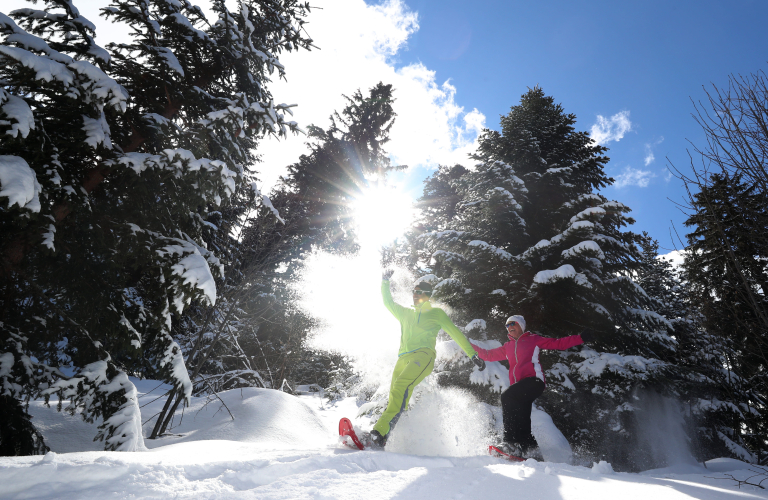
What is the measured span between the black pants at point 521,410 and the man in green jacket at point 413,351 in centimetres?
58

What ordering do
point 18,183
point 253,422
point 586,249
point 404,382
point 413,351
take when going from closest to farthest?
point 18,183 → point 404,382 → point 413,351 → point 253,422 → point 586,249

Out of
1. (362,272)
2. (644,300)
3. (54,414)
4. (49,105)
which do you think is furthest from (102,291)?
(644,300)

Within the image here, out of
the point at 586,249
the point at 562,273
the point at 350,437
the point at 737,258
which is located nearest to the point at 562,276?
the point at 562,273

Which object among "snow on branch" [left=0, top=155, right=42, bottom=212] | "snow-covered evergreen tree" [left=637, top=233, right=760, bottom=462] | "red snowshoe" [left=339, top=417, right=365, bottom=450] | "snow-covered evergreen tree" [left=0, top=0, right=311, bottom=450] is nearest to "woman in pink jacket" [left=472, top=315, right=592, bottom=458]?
"red snowshoe" [left=339, top=417, right=365, bottom=450]

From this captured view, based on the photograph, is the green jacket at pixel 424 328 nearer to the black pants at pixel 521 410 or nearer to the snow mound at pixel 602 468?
the black pants at pixel 521 410

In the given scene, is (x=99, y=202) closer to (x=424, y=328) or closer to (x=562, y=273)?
(x=424, y=328)

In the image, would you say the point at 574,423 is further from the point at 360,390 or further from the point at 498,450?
the point at 360,390

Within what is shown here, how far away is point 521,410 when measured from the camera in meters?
4.22

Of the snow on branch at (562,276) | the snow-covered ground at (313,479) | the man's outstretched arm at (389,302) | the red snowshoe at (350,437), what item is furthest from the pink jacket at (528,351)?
Answer: the red snowshoe at (350,437)

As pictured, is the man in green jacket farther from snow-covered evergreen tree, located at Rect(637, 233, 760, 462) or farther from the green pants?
snow-covered evergreen tree, located at Rect(637, 233, 760, 462)

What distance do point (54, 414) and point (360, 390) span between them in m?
5.27

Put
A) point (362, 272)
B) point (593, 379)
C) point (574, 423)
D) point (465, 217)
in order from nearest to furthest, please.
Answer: point (593, 379)
point (574, 423)
point (465, 217)
point (362, 272)

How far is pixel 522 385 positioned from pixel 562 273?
2866 mm

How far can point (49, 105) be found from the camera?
3.58 metres
